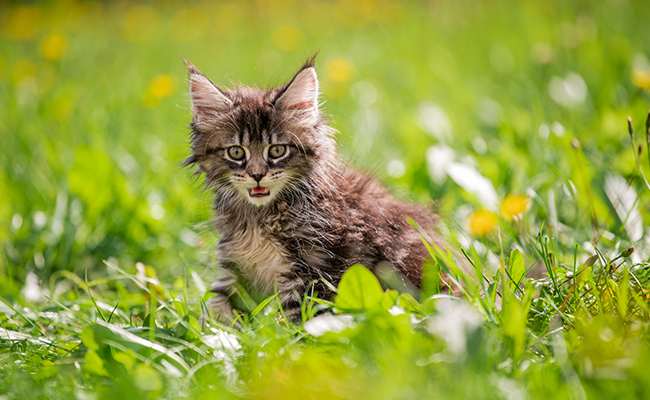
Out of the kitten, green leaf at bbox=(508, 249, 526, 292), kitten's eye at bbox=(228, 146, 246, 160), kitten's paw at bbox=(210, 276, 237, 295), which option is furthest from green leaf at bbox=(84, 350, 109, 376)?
green leaf at bbox=(508, 249, 526, 292)

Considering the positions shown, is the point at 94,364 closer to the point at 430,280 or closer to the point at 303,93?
the point at 430,280

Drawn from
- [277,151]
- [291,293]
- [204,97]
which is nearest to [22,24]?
[204,97]

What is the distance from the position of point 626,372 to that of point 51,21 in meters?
7.51

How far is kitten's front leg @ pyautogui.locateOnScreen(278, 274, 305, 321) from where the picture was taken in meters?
1.75

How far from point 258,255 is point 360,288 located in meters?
0.61

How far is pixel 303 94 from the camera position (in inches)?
78.1

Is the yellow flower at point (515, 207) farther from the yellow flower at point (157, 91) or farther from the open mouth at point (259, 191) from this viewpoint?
the yellow flower at point (157, 91)

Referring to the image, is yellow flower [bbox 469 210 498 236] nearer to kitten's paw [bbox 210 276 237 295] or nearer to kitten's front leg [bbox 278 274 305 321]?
kitten's front leg [bbox 278 274 305 321]

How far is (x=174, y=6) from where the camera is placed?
7.83 m

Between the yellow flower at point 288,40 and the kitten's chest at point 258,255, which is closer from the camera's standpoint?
the kitten's chest at point 258,255

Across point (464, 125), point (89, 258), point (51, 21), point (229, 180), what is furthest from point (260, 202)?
point (51, 21)

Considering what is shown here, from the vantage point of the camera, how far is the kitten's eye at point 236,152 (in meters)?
1.93

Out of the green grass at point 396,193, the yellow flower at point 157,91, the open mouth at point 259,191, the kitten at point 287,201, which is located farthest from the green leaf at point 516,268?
the yellow flower at point 157,91

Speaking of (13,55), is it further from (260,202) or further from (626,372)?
(626,372)
